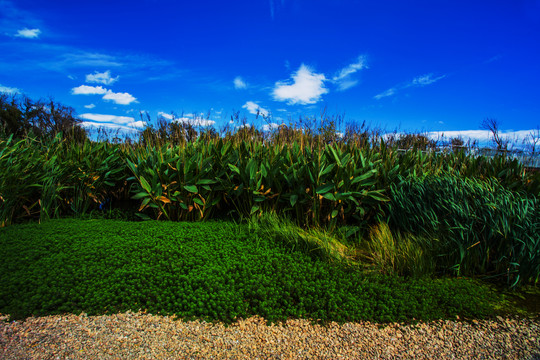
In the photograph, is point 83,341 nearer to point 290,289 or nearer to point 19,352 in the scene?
point 19,352

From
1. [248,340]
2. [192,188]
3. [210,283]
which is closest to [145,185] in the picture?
[192,188]

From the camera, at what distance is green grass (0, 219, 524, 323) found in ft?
9.14

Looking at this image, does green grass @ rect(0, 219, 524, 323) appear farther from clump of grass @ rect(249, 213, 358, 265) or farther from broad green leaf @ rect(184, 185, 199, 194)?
broad green leaf @ rect(184, 185, 199, 194)

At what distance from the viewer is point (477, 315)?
116 inches

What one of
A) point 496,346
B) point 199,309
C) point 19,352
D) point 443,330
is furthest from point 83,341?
point 496,346

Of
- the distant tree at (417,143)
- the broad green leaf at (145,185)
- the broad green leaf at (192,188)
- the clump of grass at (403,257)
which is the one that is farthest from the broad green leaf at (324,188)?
the distant tree at (417,143)

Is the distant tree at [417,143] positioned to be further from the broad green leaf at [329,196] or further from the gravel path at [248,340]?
the gravel path at [248,340]

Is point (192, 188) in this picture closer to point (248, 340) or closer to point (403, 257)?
point (248, 340)

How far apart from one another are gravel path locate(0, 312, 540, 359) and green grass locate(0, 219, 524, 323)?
0.38 feet

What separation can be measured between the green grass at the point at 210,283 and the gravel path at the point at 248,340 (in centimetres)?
12

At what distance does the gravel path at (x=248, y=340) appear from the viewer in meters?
2.30

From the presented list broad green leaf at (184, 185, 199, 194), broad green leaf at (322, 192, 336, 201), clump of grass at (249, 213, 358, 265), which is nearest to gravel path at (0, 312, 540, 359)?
clump of grass at (249, 213, 358, 265)

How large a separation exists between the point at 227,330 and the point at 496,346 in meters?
2.09

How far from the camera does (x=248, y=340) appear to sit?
7.89 feet
